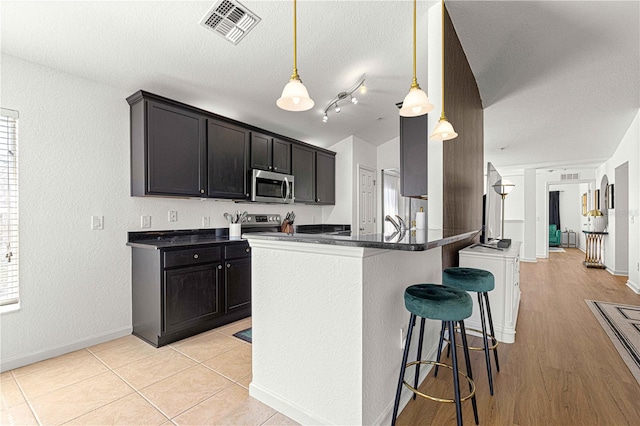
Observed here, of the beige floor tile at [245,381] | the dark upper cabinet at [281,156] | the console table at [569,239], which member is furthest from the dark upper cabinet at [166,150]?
the console table at [569,239]

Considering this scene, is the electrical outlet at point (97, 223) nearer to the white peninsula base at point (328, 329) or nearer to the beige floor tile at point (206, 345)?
the beige floor tile at point (206, 345)

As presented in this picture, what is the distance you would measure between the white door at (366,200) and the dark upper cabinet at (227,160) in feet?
8.13

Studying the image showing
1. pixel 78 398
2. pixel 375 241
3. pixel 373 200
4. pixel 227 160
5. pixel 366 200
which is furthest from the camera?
pixel 373 200

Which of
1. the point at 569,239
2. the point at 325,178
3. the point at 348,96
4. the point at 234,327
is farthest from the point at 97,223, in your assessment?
the point at 569,239

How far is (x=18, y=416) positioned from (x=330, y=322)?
1900 millimetres

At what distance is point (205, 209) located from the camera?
3553 mm

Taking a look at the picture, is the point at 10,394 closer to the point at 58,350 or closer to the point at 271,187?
the point at 58,350

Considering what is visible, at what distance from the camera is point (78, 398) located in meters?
1.90

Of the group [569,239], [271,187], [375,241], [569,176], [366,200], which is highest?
[569,176]

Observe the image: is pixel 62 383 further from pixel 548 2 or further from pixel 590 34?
pixel 590 34

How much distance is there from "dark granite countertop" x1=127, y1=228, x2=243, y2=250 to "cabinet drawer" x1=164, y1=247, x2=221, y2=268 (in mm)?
67

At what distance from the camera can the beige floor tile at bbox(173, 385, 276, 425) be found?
1.67 m

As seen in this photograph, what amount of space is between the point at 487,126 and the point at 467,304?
463 cm

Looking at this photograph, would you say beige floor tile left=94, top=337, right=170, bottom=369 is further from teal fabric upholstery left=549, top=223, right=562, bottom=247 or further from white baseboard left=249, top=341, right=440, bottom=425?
teal fabric upholstery left=549, top=223, right=562, bottom=247
